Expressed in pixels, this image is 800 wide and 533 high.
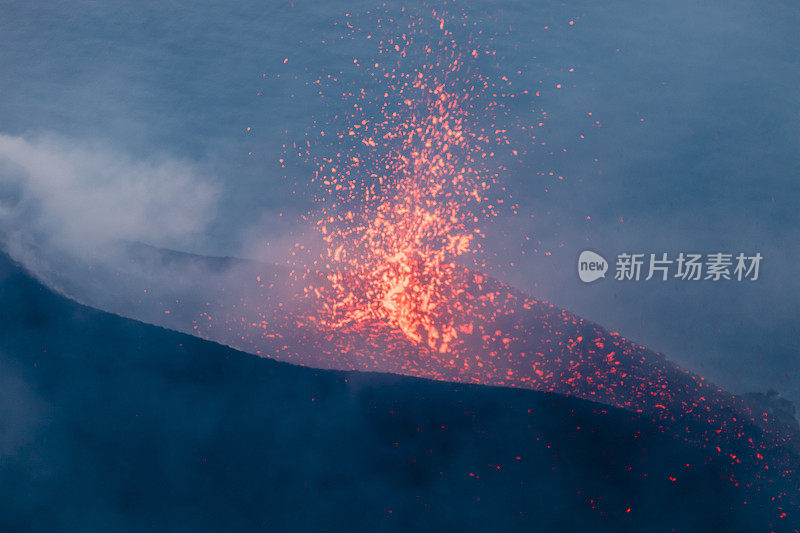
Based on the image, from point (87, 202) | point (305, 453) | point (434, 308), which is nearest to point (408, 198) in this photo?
point (434, 308)

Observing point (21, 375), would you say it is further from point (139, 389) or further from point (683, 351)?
point (683, 351)

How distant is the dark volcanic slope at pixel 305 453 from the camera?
984 centimetres

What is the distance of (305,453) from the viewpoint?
10.5 meters

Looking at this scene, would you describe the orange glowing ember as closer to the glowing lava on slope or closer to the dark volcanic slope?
the glowing lava on slope

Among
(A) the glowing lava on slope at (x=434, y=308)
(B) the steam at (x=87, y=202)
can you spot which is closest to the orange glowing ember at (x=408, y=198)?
(A) the glowing lava on slope at (x=434, y=308)

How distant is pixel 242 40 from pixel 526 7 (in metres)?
8.47

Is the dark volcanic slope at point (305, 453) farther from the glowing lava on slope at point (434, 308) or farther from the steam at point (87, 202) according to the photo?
the steam at point (87, 202)

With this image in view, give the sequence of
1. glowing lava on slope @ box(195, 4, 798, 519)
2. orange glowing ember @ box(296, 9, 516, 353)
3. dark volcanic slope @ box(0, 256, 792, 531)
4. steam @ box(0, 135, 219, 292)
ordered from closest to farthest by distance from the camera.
A: 1. dark volcanic slope @ box(0, 256, 792, 531)
2. glowing lava on slope @ box(195, 4, 798, 519)
3. orange glowing ember @ box(296, 9, 516, 353)
4. steam @ box(0, 135, 219, 292)

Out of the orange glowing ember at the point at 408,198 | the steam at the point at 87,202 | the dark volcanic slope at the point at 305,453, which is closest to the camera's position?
the dark volcanic slope at the point at 305,453

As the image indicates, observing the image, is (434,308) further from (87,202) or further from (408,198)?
(87,202)

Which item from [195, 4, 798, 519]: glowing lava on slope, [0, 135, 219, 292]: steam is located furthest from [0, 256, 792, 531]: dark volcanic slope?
[0, 135, 219, 292]: steam

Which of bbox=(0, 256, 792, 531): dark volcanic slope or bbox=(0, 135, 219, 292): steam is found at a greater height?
bbox=(0, 135, 219, 292): steam

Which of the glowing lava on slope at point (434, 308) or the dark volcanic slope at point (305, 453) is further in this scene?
the glowing lava on slope at point (434, 308)

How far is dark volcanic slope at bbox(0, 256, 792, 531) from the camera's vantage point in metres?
9.84
